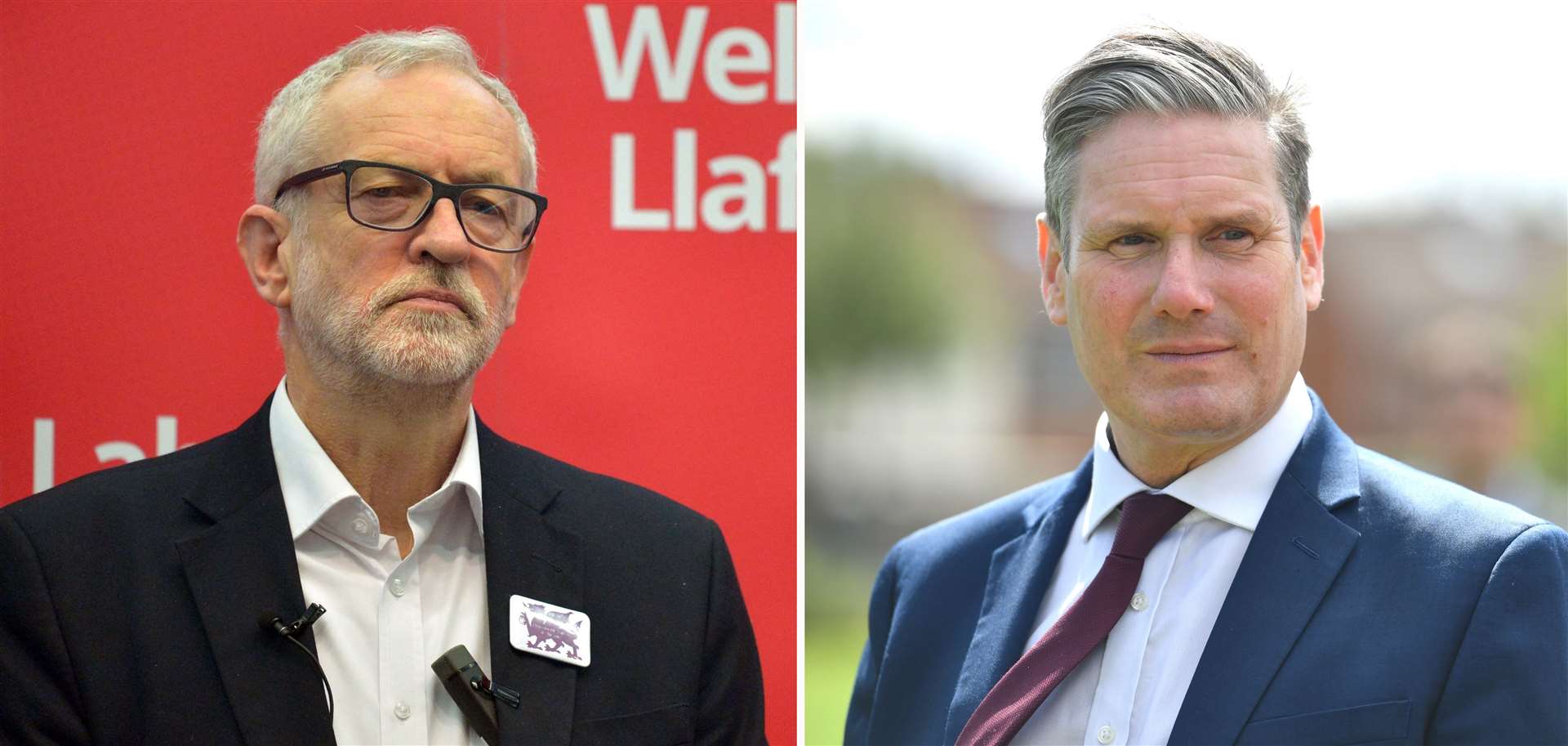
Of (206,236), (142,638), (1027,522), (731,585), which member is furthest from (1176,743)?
(206,236)

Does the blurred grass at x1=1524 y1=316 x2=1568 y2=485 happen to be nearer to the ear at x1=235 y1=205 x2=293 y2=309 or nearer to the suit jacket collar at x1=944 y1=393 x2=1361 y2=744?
the suit jacket collar at x1=944 y1=393 x2=1361 y2=744

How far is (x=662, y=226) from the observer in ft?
9.98

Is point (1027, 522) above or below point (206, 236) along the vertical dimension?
below

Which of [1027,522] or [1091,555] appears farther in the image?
[1027,522]

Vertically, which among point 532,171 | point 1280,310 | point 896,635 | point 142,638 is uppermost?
point 532,171

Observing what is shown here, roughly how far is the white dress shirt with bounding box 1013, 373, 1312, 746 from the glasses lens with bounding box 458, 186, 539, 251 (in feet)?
4.35

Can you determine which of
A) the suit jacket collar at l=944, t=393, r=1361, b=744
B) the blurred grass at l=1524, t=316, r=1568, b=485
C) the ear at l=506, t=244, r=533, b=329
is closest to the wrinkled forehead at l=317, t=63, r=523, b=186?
the ear at l=506, t=244, r=533, b=329

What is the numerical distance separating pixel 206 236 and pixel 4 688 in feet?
3.92

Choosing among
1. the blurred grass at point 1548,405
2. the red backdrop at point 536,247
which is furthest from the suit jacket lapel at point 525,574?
the blurred grass at point 1548,405

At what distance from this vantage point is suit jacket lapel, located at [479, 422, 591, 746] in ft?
7.66

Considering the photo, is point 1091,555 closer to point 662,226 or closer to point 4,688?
point 662,226

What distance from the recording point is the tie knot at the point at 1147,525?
251cm

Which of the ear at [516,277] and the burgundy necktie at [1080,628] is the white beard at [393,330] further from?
the burgundy necktie at [1080,628]

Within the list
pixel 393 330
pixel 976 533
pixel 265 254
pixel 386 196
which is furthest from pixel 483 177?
pixel 976 533
